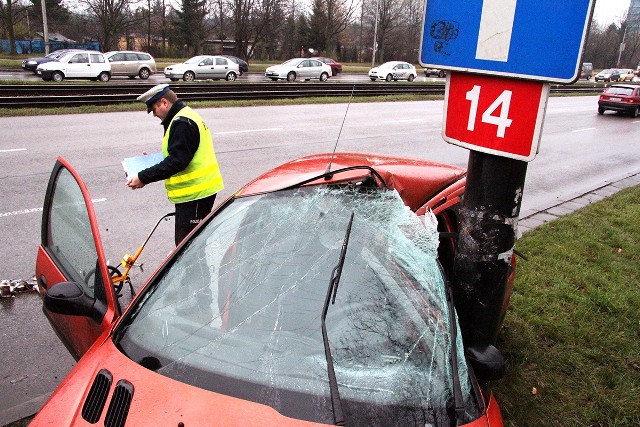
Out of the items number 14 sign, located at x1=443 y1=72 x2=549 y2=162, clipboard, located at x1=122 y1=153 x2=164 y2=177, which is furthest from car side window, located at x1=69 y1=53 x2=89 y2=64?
number 14 sign, located at x1=443 y1=72 x2=549 y2=162

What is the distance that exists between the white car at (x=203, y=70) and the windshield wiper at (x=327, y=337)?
27146 millimetres

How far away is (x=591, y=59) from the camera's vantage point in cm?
7406

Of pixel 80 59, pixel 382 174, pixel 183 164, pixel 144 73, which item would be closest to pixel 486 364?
pixel 382 174

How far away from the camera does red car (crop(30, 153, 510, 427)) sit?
1.85 metres

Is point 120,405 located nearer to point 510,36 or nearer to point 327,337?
point 327,337

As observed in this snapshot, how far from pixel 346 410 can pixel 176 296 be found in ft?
3.15

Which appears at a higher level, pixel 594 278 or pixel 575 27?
pixel 575 27

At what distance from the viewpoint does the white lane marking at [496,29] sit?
2.14 meters

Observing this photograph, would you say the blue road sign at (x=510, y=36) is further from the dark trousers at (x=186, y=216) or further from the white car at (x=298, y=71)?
the white car at (x=298, y=71)

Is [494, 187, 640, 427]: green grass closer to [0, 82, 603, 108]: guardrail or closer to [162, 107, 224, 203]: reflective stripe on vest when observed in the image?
[162, 107, 224, 203]: reflective stripe on vest

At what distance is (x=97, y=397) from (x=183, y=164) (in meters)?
2.47

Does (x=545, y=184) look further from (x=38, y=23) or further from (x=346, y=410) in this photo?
(x=38, y=23)

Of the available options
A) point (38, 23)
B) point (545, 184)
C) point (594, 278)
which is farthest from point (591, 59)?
point (594, 278)

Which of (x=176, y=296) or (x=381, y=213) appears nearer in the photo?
(x=176, y=296)
